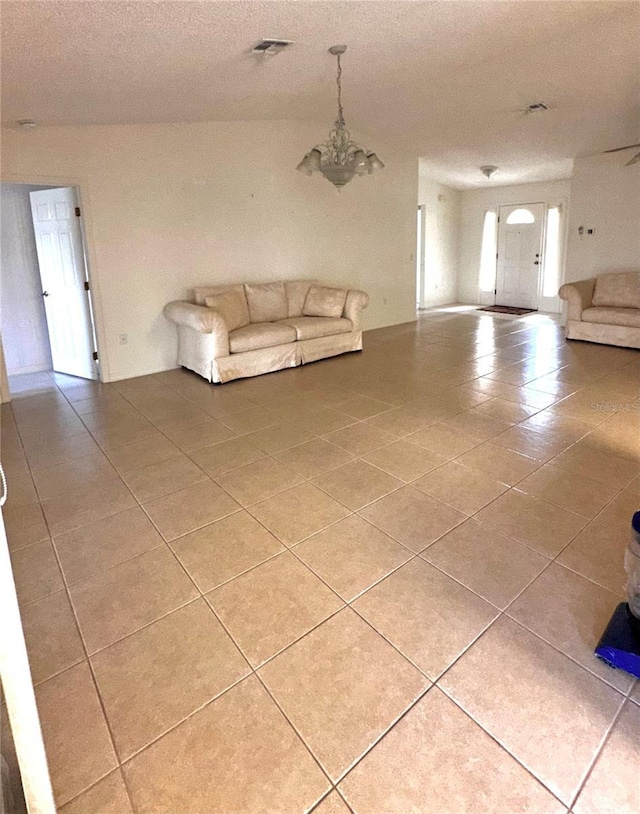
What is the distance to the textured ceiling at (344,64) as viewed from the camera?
8.63 feet

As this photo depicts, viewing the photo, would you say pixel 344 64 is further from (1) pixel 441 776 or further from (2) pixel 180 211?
(1) pixel 441 776

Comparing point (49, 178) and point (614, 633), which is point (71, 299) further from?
point (614, 633)

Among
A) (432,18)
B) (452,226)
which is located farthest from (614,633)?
(452,226)

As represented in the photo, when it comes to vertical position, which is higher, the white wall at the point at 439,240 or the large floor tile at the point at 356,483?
the white wall at the point at 439,240

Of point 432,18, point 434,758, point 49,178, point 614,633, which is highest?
point 432,18

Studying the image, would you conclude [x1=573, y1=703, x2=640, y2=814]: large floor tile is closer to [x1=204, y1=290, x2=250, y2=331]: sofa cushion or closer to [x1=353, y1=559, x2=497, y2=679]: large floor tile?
[x1=353, y1=559, x2=497, y2=679]: large floor tile

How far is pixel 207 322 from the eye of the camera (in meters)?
4.55

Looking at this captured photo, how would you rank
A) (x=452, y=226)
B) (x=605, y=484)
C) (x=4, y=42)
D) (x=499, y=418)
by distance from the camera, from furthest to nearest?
1. (x=452, y=226)
2. (x=499, y=418)
3. (x=605, y=484)
4. (x=4, y=42)

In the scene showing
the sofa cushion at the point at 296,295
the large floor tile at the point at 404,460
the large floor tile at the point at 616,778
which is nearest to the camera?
the large floor tile at the point at 616,778

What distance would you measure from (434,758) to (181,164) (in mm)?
5352

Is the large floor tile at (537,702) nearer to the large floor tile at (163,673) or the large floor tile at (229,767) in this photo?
the large floor tile at (229,767)

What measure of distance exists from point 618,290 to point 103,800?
22.8 ft

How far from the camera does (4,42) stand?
2.44 metres

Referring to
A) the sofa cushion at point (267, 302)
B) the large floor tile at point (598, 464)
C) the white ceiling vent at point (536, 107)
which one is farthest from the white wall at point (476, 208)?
the large floor tile at point (598, 464)
